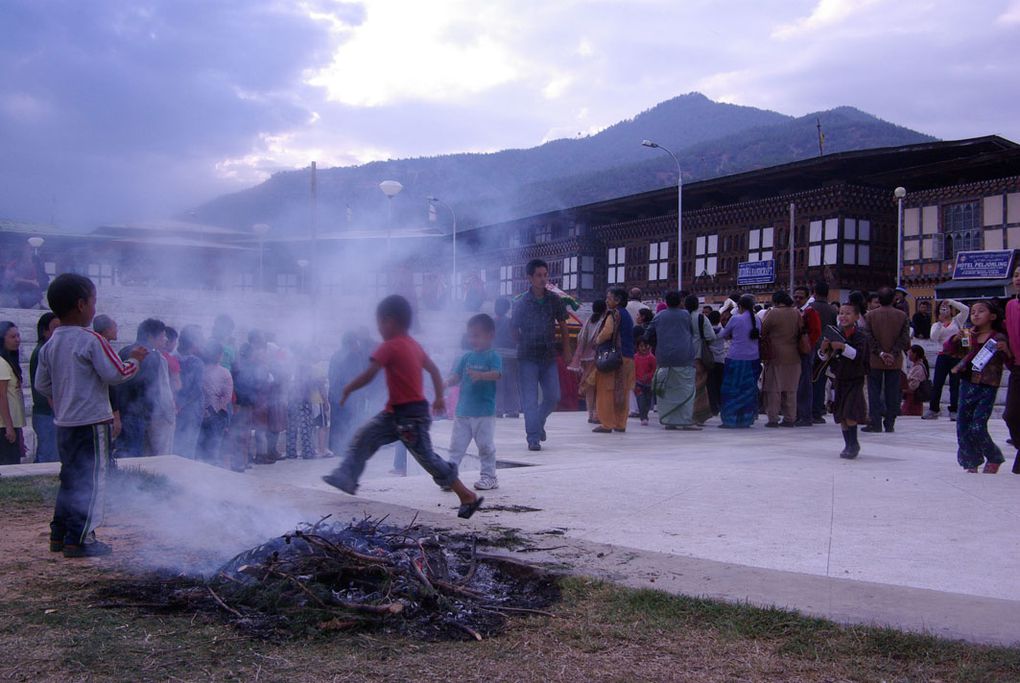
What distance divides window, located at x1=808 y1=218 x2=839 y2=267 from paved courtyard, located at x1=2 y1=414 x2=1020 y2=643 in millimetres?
27573

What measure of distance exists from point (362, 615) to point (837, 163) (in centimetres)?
3575

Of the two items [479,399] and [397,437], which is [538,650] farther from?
[479,399]

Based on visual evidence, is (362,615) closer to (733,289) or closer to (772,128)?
(733,289)

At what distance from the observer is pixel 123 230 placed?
6426mm

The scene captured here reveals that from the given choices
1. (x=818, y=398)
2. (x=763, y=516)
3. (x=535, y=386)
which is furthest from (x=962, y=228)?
(x=763, y=516)

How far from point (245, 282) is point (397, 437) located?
5.09 m

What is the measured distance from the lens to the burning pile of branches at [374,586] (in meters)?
3.44

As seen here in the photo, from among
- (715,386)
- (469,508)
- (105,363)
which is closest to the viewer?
(105,363)

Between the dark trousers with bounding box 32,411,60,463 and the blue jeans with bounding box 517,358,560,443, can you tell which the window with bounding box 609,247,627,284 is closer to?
the blue jeans with bounding box 517,358,560,443

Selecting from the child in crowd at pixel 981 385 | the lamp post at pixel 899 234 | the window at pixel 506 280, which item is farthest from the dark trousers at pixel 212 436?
the lamp post at pixel 899 234

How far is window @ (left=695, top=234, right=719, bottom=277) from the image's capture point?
130ft

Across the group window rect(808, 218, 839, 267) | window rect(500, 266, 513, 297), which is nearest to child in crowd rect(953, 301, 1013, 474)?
window rect(500, 266, 513, 297)

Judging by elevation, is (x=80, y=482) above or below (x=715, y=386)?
below

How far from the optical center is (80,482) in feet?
15.5
